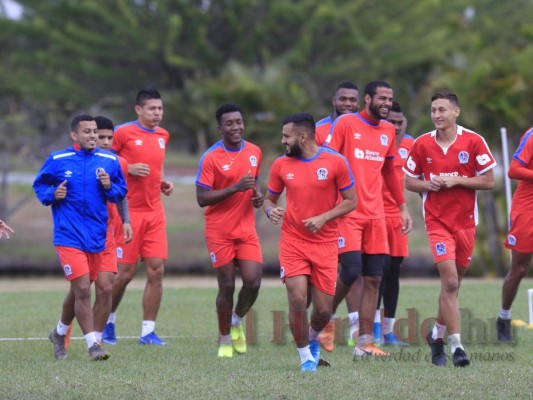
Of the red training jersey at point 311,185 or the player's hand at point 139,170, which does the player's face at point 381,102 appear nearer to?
the red training jersey at point 311,185

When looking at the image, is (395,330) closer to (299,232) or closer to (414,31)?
(299,232)

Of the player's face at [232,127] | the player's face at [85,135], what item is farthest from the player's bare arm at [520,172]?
the player's face at [85,135]

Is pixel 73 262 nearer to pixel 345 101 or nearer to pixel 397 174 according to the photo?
pixel 345 101

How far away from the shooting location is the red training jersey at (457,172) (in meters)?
9.83

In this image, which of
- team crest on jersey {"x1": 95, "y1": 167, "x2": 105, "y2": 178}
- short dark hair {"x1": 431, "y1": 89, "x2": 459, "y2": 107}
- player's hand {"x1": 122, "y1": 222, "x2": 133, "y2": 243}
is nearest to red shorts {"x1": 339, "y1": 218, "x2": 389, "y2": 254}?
short dark hair {"x1": 431, "y1": 89, "x2": 459, "y2": 107}

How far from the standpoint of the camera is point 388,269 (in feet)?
38.3

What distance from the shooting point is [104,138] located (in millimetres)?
11758

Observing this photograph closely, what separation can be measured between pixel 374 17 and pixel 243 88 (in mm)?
7447

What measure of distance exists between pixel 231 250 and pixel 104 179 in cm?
153

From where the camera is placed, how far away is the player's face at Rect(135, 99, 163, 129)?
1191 cm

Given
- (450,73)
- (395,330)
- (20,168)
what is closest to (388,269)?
(395,330)

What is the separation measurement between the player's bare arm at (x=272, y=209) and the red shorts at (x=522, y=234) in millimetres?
2929

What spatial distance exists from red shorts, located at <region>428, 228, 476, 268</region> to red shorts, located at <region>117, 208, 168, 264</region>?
3.33 metres

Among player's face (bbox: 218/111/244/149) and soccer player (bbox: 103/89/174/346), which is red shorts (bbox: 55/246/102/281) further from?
player's face (bbox: 218/111/244/149)
